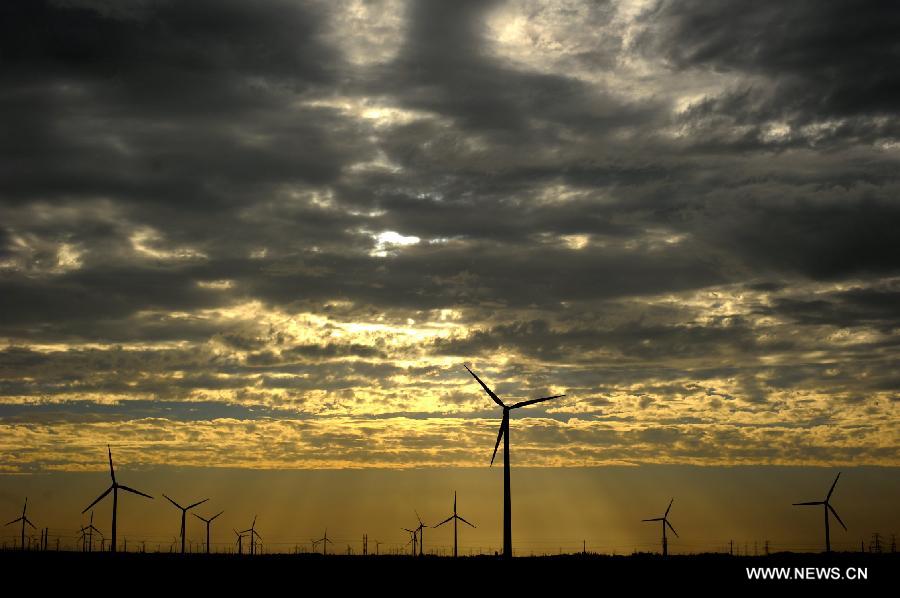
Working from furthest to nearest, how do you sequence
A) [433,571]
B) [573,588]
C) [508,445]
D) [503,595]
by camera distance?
[433,571], [508,445], [573,588], [503,595]

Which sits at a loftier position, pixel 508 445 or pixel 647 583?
pixel 508 445

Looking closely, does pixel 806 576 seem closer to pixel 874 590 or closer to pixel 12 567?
pixel 874 590

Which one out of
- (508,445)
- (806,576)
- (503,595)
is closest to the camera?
(503,595)

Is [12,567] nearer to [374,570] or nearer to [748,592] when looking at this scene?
[374,570]

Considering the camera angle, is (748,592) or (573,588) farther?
(573,588)

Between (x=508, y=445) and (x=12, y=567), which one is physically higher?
(x=508, y=445)

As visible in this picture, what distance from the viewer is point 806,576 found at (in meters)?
146

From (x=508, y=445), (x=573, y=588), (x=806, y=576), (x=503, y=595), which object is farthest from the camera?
(x=806, y=576)

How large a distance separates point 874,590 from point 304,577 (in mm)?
72764

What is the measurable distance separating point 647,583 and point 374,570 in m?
47.1

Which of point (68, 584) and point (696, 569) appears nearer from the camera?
point (68, 584)

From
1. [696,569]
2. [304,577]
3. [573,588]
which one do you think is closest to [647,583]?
[573,588]

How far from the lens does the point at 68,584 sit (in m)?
123

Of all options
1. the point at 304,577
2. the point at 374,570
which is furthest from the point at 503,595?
the point at 374,570
